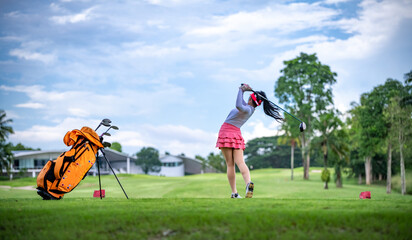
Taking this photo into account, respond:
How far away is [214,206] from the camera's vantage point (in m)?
7.24

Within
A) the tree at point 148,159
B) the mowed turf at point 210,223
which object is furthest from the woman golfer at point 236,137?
the tree at point 148,159

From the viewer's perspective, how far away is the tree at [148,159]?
250 feet

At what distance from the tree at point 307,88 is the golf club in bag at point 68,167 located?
44618mm

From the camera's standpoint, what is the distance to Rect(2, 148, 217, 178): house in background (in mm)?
67938

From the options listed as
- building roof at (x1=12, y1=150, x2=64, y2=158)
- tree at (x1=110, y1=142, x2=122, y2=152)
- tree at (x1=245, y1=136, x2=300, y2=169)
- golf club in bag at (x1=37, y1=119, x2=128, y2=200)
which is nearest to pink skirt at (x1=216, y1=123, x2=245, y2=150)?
golf club in bag at (x1=37, y1=119, x2=128, y2=200)

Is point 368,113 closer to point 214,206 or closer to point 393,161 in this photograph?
point 393,161

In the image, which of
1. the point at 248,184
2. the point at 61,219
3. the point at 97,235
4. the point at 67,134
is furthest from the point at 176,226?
the point at 67,134

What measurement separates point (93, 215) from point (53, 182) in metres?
3.00

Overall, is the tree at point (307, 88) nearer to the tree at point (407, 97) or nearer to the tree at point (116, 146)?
the tree at point (407, 97)

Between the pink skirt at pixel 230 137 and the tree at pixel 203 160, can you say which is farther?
the tree at pixel 203 160

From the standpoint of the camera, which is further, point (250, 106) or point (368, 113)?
point (368, 113)

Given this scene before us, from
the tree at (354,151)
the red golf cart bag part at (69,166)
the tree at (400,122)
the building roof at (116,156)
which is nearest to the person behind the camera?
the red golf cart bag part at (69,166)

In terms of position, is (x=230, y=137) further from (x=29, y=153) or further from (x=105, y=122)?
(x=29, y=153)

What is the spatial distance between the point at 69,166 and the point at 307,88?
47.2 metres
